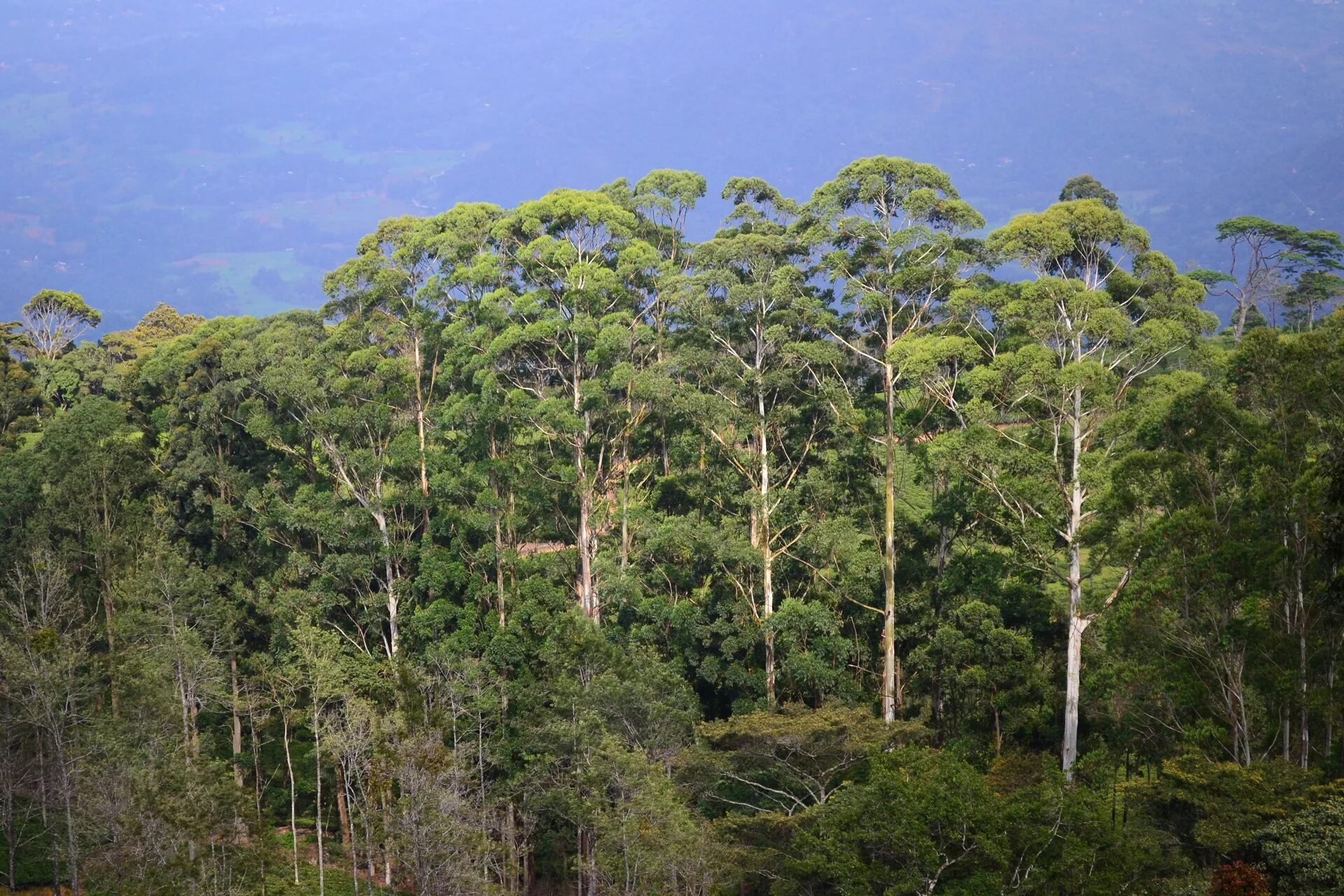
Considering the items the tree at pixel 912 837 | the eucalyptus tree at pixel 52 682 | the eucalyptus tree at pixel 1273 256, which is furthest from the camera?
the eucalyptus tree at pixel 1273 256

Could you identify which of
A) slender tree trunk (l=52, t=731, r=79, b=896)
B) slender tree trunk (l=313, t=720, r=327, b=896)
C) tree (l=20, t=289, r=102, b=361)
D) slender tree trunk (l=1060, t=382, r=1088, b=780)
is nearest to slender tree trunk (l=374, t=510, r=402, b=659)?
slender tree trunk (l=313, t=720, r=327, b=896)

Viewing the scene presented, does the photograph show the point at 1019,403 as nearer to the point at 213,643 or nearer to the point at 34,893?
the point at 213,643

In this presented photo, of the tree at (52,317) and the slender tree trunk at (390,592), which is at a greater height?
the tree at (52,317)

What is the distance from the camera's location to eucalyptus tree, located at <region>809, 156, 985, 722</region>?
28.9 meters

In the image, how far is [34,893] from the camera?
31281 mm

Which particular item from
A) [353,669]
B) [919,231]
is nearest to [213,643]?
[353,669]

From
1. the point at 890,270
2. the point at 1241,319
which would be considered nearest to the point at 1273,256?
the point at 1241,319

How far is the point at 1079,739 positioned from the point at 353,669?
18.0m

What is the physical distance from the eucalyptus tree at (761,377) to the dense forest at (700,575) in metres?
0.13

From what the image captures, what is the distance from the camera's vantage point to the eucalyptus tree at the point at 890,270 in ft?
94.8

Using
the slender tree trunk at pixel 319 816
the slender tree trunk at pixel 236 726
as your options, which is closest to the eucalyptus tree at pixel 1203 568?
the slender tree trunk at pixel 319 816

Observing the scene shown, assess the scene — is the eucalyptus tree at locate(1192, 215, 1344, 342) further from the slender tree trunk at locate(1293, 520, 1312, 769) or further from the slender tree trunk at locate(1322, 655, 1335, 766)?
the slender tree trunk at locate(1293, 520, 1312, 769)

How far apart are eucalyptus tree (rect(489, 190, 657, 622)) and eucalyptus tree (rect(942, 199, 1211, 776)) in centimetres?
1021

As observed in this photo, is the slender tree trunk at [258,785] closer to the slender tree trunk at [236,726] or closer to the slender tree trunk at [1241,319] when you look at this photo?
the slender tree trunk at [236,726]
